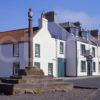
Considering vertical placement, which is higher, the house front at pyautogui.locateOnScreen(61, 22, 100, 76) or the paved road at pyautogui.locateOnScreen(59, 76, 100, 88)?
the house front at pyautogui.locateOnScreen(61, 22, 100, 76)

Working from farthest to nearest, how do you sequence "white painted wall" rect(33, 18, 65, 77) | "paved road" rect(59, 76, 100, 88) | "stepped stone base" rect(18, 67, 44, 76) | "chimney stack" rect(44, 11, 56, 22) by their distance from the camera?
"chimney stack" rect(44, 11, 56, 22), "white painted wall" rect(33, 18, 65, 77), "paved road" rect(59, 76, 100, 88), "stepped stone base" rect(18, 67, 44, 76)

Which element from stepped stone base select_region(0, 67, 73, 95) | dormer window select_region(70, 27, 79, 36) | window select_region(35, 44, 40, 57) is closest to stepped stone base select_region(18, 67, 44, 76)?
stepped stone base select_region(0, 67, 73, 95)

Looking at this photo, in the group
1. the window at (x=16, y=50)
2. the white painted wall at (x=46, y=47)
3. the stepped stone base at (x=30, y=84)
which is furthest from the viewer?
the white painted wall at (x=46, y=47)

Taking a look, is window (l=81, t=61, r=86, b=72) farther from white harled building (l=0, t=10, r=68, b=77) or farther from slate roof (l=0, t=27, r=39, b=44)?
slate roof (l=0, t=27, r=39, b=44)

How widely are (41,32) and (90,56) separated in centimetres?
1321

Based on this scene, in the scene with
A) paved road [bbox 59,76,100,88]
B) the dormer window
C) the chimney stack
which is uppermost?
the chimney stack

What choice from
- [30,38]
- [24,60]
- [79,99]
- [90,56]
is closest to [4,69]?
[24,60]

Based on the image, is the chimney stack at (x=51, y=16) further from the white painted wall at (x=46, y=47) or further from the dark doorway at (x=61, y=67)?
the dark doorway at (x=61, y=67)

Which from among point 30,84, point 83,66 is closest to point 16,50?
point 83,66

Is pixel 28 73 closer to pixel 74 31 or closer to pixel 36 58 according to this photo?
pixel 36 58

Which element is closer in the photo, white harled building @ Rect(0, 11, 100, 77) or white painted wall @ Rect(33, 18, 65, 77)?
white harled building @ Rect(0, 11, 100, 77)

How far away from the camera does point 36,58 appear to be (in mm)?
45031

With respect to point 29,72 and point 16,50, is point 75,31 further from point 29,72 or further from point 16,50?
point 29,72

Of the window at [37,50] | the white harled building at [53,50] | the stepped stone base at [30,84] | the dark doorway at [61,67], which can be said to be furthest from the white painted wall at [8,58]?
the stepped stone base at [30,84]
